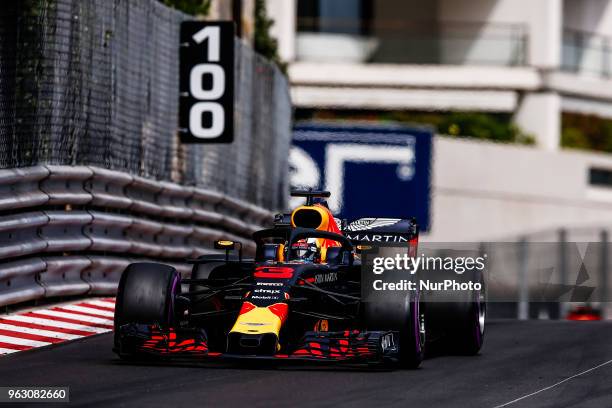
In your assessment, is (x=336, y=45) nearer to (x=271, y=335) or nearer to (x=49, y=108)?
(x=49, y=108)

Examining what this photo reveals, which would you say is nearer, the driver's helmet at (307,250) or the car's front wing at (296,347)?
the car's front wing at (296,347)

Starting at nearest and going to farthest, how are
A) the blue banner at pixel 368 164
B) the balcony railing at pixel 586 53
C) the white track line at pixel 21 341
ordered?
the white track line at pixel 21 341
the blue banner at pixel 368 164
the balcony railing at pixel 586 53

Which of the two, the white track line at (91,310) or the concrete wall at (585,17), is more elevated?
the concrete wall at (585,17)

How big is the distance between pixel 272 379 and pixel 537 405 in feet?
6.68

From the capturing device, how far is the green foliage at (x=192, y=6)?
2364cm

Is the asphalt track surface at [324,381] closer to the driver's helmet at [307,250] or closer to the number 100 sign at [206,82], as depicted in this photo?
the driver's helmet at [307,250]

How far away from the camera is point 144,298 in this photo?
12391mm

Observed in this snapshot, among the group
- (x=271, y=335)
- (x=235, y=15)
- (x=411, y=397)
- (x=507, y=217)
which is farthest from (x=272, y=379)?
(x=507, y=217)

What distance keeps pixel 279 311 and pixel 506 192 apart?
24.3 m

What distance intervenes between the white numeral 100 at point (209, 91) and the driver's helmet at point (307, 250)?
802cm

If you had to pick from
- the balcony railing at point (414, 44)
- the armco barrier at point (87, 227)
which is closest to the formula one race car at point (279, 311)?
the armco barrier at point (87, 227)

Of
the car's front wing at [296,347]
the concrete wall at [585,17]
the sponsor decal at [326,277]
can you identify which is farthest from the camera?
the concrete wall at [585,17]

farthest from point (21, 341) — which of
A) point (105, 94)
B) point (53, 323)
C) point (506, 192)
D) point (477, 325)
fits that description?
point (506, 192)

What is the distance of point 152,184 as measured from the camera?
1931cm
